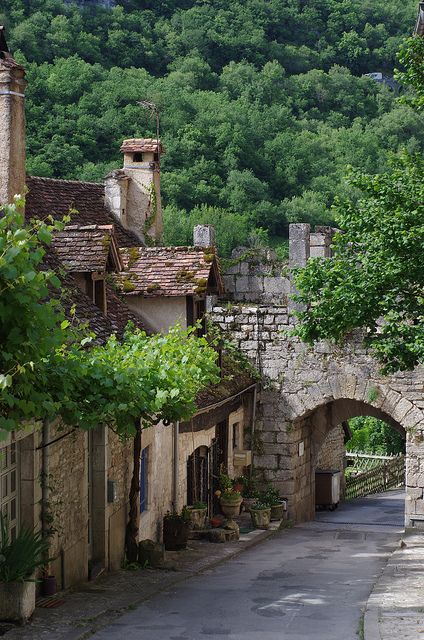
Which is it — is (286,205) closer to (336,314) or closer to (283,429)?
(283,429)

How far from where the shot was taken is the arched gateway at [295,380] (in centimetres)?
2272

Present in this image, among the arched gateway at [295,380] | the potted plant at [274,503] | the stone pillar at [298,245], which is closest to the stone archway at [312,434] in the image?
the arched gateway at [295,380]

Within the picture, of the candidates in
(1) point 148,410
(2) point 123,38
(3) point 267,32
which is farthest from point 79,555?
(3) point 267,32

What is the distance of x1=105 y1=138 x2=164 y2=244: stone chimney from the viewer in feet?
74.4

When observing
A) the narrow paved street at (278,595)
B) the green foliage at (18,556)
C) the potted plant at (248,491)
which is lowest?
the narrow paved street at (278,595)

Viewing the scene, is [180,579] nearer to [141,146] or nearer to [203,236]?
[203,236]

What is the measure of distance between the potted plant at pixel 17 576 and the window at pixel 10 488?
0.62m

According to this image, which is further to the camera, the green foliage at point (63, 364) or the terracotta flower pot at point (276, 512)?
the terracotta flower pot at point (276, 512)

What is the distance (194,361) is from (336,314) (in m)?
3.62

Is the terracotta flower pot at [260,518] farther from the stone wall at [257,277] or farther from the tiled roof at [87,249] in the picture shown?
the tiled roof at [87,249]

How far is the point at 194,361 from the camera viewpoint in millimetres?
14500

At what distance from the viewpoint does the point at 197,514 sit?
67.1 ft

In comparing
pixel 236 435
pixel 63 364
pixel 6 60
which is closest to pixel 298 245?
pixel 236 435

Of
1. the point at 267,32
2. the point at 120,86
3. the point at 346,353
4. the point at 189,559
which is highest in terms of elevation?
the point at 267,32
